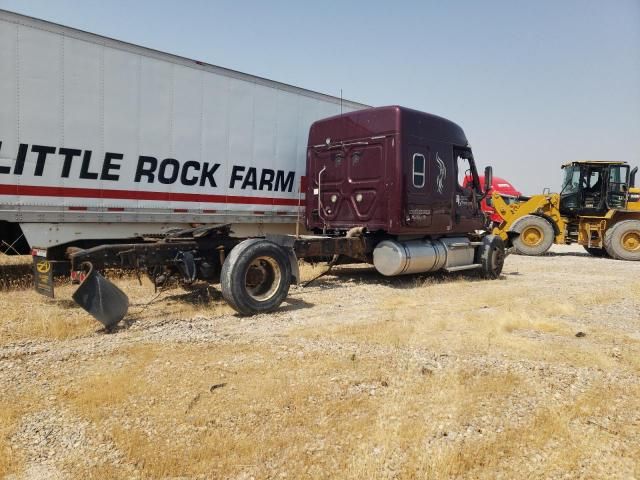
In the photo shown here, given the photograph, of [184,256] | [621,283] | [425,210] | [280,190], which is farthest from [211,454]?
[621,283]

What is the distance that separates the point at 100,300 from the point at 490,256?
7259 mm

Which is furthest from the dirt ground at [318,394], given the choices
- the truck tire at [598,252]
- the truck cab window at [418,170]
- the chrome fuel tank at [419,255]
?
the truck tire at [598,252]

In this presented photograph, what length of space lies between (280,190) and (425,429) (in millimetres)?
7321

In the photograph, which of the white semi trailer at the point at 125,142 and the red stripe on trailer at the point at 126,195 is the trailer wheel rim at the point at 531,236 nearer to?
the white semi trailer at the point at 125,142

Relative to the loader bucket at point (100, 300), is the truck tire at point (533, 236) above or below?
above

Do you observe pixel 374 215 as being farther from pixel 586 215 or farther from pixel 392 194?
pixel 586 215

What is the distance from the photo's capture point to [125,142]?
7676 millimetres

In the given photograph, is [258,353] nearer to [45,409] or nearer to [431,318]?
[45,409]

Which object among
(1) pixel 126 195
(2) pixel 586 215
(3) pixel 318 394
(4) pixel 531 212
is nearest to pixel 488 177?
(1) pixel 126 195

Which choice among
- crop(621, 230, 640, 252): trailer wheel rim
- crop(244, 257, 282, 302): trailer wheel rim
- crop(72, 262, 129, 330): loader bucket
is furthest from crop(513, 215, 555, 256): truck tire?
crop(72, 262, 129, 330): loader bucket

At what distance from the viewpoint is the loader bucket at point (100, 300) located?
4895mm

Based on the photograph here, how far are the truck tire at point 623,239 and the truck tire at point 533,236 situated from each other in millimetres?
1612

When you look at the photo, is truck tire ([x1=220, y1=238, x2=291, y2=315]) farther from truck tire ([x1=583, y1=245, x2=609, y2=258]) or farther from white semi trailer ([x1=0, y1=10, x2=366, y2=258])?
truck tire ([x1=583, y1=245, x2=609, y2=258])

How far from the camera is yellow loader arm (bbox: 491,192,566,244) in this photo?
→ 51.2ft
